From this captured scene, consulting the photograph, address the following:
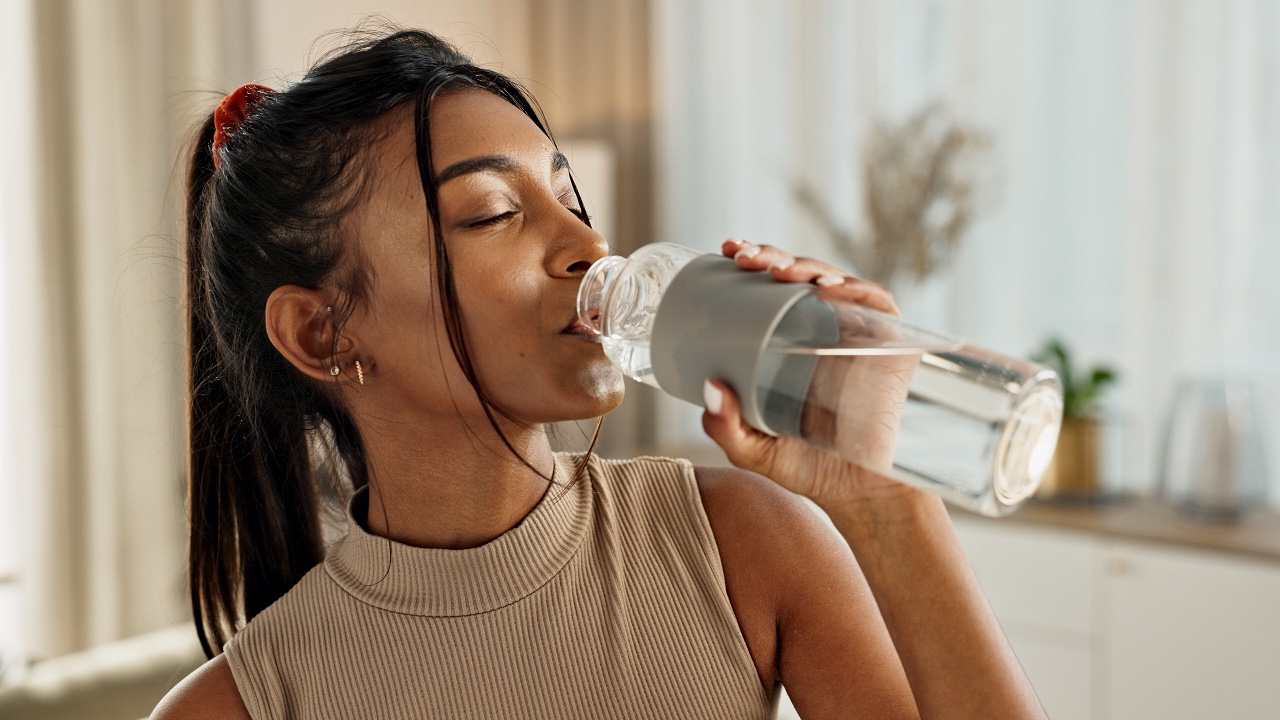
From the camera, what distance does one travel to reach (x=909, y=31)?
3.32 meters

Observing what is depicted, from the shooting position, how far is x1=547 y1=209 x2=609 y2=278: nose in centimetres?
88

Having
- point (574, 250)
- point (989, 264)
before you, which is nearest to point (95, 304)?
point (989, 264)

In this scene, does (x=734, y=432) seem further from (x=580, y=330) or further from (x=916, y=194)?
(x=916, y=194)

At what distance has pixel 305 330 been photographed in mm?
992

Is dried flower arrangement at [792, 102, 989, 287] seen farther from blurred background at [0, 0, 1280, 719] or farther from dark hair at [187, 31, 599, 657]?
dark hair at [187, 31, 599, 657]

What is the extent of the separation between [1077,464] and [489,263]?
7.56ft

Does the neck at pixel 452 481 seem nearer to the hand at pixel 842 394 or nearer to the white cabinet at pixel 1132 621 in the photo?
the hand at pixel 842 394

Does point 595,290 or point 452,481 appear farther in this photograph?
point 452,481

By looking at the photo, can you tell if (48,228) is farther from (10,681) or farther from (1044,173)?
(1044,173)

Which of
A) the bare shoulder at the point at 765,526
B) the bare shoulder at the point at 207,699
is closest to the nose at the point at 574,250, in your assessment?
the bare shoulder at the point at 765,526

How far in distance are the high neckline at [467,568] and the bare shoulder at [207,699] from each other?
12 centimetres

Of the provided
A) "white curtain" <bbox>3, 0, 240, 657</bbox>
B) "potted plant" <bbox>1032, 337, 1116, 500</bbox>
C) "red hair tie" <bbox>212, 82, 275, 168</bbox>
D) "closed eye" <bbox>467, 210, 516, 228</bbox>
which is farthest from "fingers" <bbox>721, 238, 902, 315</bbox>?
"white curtain" <bbox>3, 0, 240, 657</bbox>

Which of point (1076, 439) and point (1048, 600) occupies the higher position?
point (1076, 439)

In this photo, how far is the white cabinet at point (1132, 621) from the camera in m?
2.38
